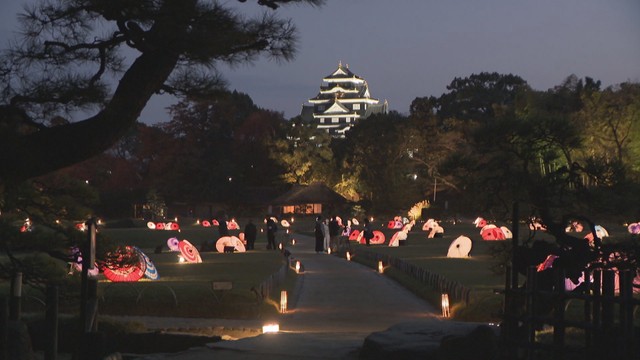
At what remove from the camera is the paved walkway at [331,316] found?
10.1m

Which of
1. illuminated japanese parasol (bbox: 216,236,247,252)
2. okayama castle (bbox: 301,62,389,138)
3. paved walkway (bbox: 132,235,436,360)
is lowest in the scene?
paved walkway (bbox: 132,235,436,360)

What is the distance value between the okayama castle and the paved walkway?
11434 cm

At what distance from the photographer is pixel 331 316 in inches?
661

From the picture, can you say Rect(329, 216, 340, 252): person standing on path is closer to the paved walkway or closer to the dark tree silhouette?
the paved walkway

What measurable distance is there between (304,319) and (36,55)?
356 inches

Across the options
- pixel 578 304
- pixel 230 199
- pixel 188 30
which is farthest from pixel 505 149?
pixel 230 199

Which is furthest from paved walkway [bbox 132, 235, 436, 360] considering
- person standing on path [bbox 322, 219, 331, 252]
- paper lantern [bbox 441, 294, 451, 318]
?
person standing on path [bbox 322, 219, 331, 252]

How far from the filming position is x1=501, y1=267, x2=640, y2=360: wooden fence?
297 inches

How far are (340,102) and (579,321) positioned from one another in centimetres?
13977

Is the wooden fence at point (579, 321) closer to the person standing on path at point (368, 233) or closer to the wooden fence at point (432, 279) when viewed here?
the wooden fence at point (432, 279)

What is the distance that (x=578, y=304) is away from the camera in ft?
50.6

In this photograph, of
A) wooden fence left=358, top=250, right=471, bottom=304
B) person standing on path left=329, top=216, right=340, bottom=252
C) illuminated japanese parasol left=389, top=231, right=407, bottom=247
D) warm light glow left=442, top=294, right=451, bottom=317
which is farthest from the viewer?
person standing on path left=329, top=216, right=340, bottom=252

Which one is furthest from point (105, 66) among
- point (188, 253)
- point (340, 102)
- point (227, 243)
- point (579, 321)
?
point (340, 102)

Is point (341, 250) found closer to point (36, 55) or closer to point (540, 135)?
point (540, 135)
